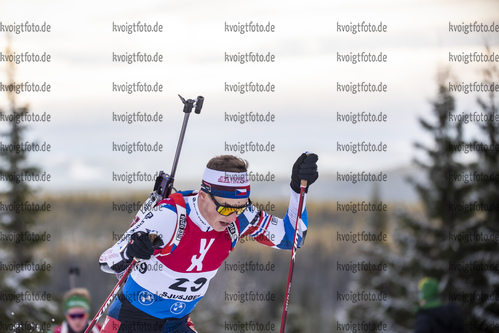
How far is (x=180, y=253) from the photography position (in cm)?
514

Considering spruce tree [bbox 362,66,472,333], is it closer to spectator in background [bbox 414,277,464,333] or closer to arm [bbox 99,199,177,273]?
spectator in background [bbox 414,277,464,333]

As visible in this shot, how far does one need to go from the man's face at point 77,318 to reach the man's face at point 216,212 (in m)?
4.49

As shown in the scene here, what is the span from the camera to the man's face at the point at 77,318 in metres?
8.96

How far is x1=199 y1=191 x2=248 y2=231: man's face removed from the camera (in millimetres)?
5145

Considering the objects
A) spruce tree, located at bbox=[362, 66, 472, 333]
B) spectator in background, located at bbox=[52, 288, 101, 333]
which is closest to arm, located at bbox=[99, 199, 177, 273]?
spectator in background, located at bbox=[52, 288, 101, 333]

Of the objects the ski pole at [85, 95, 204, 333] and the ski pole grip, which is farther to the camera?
the ski pole grip

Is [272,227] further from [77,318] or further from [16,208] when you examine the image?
[16,208]

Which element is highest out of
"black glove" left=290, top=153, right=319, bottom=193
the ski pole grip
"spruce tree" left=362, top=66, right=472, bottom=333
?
the ski pole grip

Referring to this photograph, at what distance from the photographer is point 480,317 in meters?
18.9

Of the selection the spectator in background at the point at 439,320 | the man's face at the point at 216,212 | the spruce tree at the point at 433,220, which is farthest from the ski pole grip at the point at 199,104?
the spruce tree at the point at 433,220

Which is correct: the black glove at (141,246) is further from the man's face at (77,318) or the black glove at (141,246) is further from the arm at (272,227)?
the man's face at (77,318)

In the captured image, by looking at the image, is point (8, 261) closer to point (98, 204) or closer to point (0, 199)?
point (0, 199)

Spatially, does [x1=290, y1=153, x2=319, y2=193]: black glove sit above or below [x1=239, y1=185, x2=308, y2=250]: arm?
above

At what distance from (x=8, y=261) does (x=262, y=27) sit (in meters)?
13.5
